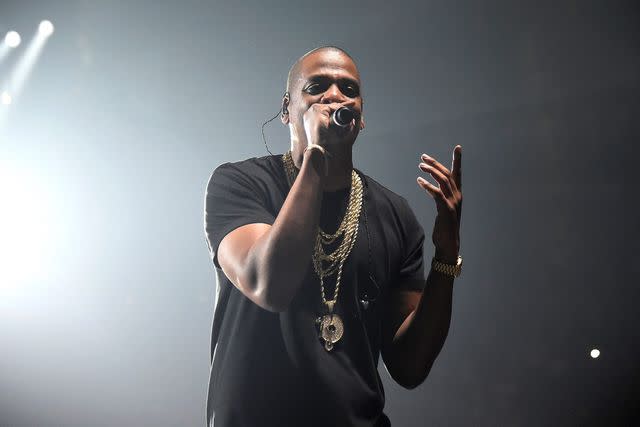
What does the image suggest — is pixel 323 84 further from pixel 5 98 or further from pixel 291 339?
pixel 5 98

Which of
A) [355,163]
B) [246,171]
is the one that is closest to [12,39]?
[355,163]

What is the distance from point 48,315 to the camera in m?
3.03

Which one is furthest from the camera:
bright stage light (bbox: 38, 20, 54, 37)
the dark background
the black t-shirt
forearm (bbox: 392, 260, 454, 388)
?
bright stage light (bbox: 38, 20, 54, 37)

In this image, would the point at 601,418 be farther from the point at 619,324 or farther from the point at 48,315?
the point at 48,315

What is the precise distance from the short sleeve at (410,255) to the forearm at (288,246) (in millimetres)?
366

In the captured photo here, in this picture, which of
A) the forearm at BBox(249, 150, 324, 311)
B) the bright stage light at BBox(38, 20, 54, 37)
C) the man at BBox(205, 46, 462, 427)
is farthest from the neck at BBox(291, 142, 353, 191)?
the bright stage light at BBox(38, 20, 54, 37)

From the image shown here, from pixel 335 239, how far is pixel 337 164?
0.14 metres

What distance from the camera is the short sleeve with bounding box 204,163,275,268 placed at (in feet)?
3.24

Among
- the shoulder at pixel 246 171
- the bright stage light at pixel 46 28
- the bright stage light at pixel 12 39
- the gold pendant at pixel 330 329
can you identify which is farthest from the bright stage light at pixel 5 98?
the gold pendant at pixel 330 329

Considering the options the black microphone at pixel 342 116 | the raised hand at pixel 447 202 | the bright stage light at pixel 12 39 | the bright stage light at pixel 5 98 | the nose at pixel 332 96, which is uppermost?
the bright stage light at pixel 12 39

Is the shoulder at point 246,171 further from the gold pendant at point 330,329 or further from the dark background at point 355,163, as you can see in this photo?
the dark background at point 355,163

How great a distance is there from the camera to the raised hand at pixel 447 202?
1.00 m

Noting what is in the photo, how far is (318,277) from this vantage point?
3.40 ft

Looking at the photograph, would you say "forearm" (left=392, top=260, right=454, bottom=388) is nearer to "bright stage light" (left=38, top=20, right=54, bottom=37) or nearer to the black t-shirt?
the black t-shirt
